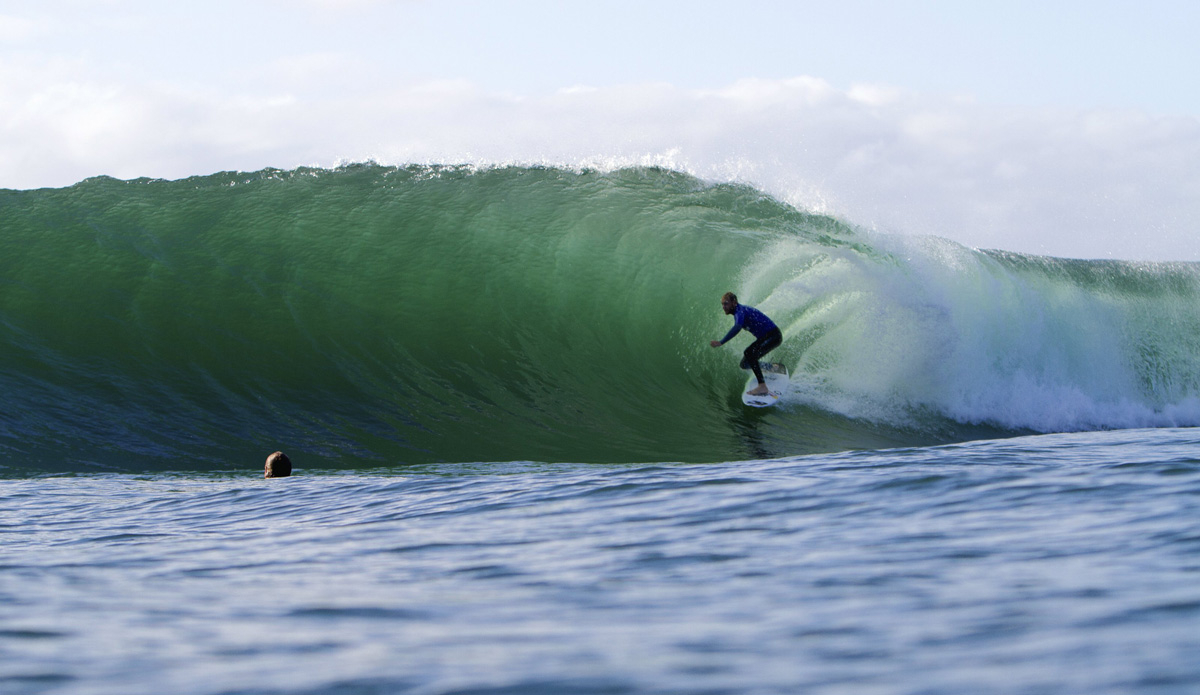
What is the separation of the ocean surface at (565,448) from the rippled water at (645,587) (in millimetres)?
17

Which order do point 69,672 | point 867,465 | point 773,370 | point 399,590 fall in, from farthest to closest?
point 773,370 → point 867,465 → point 399,590 → point 69,672

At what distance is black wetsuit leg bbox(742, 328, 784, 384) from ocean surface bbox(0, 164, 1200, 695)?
17.0 inches

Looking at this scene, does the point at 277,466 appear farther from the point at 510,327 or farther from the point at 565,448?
the point at 510,327

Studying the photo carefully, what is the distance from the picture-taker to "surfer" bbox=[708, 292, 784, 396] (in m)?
8.76

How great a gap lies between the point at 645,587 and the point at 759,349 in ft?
20.7

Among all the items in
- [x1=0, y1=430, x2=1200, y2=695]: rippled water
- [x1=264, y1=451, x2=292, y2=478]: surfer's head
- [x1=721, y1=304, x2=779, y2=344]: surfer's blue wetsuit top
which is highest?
[x1=721, y1=304, x2=779, y2=344]: surfer's blue wetsuit top

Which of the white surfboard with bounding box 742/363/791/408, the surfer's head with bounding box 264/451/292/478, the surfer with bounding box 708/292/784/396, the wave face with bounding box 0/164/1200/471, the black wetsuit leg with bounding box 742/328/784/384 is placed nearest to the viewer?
the surfer's head with bounding box 264/451/292/478

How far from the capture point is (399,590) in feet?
9.57

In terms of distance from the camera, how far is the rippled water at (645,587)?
80.6 inches

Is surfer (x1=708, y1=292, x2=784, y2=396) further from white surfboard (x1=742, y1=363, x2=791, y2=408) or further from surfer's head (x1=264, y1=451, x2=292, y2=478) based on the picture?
surfer's head (x1=264, y1=451, x2=292, y2=478)

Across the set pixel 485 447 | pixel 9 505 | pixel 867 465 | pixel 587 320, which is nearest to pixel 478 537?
pixel 867 465

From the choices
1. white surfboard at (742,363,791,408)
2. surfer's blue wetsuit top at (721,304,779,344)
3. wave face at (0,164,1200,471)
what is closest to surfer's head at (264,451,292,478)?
wave face at (0,164,1200,471)

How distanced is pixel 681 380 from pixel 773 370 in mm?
979

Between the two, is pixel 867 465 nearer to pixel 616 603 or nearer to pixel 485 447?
pixel 616 603
